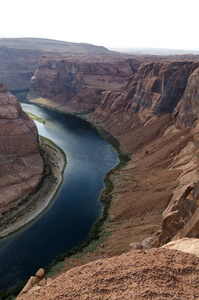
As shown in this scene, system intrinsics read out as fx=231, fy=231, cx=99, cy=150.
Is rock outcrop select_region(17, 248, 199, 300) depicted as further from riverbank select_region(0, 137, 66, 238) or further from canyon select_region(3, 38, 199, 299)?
riverbank select_region(0, 137, 66, 238)

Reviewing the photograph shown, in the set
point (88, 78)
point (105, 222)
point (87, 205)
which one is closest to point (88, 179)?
point (87, 205)

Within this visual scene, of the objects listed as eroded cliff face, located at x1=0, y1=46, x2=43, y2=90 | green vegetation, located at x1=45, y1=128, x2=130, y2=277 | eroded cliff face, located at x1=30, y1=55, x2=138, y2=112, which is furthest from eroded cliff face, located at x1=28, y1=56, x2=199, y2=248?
eroded cliff face, located at x1=0, y1=46, x2=43, y2=90

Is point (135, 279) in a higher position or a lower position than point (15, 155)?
higher

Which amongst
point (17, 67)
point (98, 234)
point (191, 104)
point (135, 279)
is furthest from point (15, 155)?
point (17, 67)

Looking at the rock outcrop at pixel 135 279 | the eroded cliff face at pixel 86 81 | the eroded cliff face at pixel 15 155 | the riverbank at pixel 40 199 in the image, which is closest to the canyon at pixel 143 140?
the eroded cliff face at pixel 86 81

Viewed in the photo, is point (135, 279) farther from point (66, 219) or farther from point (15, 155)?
point (15, 155)

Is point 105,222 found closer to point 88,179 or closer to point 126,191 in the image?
point 126,191
